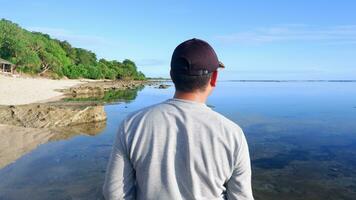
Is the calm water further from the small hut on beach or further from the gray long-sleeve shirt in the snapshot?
the small hut on beach

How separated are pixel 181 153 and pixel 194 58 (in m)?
0.62

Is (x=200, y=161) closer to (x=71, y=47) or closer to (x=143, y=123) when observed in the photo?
(x=143, y=123)

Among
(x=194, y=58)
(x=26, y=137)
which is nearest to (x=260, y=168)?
(x=26, y=137)

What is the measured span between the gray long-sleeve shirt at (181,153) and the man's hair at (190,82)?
10 centimetres

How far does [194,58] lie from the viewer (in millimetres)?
2488

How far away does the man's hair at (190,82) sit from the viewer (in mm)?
2529

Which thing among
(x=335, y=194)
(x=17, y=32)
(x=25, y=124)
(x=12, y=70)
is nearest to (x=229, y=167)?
(x=335, y=194)

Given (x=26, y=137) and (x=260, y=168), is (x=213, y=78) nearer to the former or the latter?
(x=260, y=168)

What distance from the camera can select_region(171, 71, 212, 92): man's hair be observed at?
2529 millimetres

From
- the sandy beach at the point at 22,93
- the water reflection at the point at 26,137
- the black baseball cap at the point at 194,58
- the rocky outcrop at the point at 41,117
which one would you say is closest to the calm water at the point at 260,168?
the water reflection at the point at 26,137

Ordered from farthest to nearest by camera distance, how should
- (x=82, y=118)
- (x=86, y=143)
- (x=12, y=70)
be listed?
(x=12, y=70) < (x=82, y=118) < (x=86, y=143)

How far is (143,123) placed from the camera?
8.11ft

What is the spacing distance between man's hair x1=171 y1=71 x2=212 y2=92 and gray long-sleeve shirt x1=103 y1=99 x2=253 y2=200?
0.32 ft

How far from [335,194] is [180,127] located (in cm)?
1020
